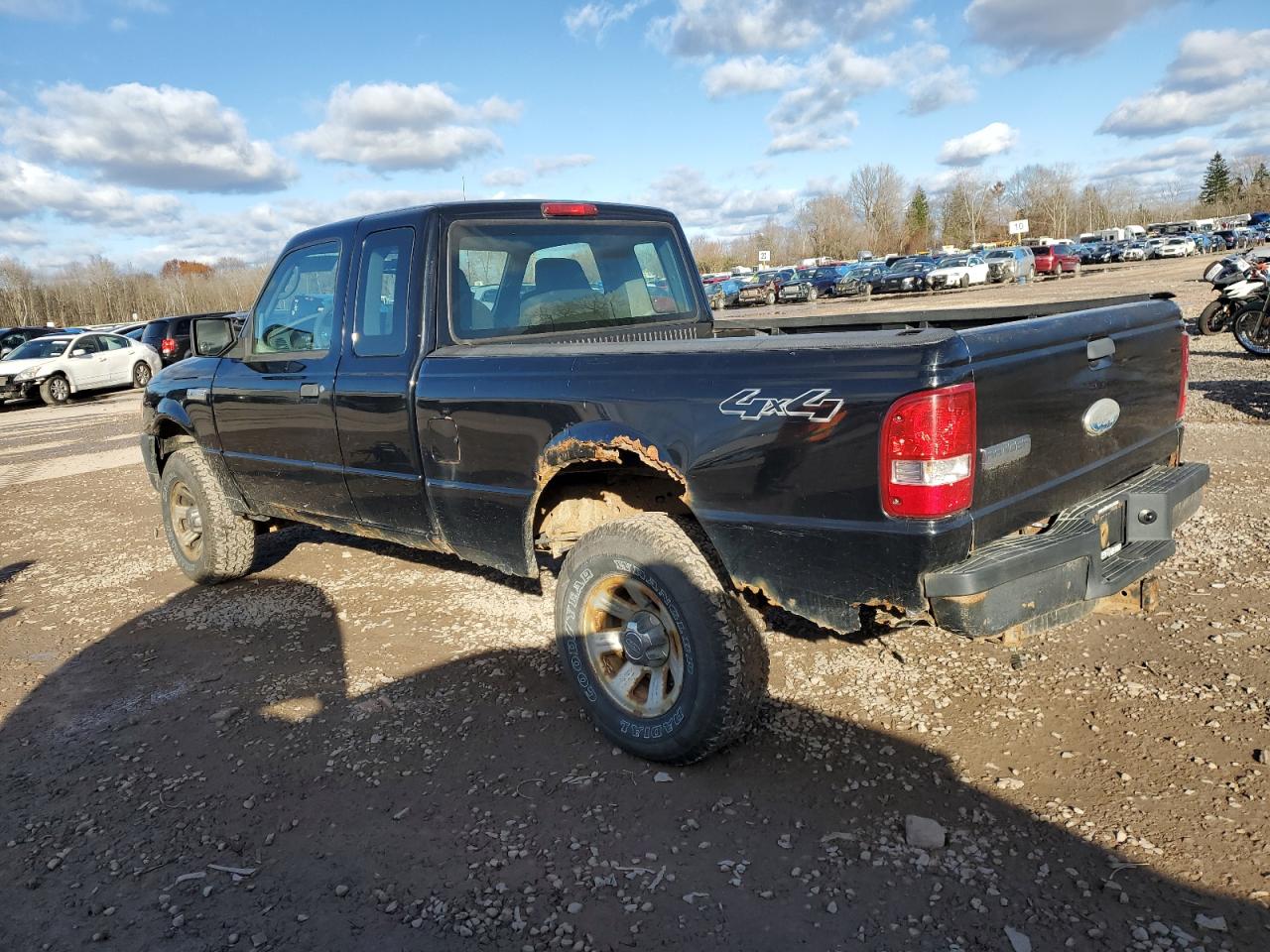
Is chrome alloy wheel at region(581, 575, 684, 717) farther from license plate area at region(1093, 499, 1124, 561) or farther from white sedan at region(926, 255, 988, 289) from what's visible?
white sedan at region(926, 255, 988, 289)

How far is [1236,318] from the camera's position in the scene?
1198cm

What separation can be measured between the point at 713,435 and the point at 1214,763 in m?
2.00

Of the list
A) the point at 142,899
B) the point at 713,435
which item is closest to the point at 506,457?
the point at 713,435

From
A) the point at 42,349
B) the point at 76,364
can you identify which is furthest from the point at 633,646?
the point at 42,349

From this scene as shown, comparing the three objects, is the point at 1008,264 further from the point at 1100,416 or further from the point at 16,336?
the point at 1100,416

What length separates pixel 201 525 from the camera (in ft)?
18.7

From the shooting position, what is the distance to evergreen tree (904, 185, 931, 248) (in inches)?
4380

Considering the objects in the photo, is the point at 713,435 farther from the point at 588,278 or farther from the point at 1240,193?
the point at 1240,193

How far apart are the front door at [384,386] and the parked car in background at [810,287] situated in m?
39.5

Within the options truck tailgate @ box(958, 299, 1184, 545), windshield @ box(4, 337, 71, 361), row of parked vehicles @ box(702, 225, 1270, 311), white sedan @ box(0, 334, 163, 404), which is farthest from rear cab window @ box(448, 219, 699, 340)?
row of parked vehicles @ box(702, 225, 1270, 311)

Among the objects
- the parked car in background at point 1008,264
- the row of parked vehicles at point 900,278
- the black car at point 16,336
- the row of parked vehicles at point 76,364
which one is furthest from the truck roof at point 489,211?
the parked car in background at point 1008,264

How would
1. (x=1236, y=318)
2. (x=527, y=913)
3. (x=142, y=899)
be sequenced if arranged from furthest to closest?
(x=1236, y=318)
(x=142, y=899)
(x=527, y=913)

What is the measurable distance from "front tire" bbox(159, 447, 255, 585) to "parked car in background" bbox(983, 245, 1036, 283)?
1698 inches

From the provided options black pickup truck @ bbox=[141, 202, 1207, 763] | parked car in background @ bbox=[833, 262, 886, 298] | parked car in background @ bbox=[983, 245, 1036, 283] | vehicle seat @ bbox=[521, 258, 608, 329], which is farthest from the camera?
parked car in background @ bbox=[983, 245, 1036, 283]
